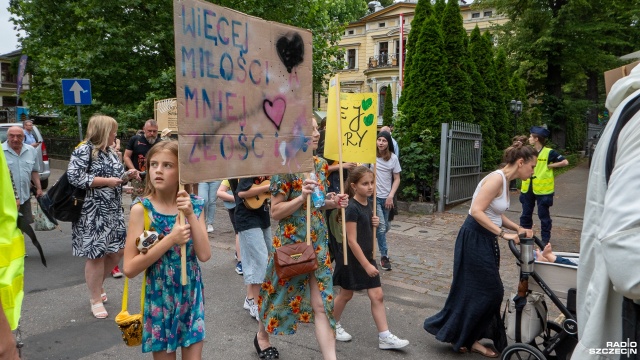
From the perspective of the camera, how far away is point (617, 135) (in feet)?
4.75

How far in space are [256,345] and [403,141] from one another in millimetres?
8242

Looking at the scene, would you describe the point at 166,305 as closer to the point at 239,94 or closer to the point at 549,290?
the point at 239,94

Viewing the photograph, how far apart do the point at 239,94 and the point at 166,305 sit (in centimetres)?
133

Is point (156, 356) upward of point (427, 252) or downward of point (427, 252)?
upward

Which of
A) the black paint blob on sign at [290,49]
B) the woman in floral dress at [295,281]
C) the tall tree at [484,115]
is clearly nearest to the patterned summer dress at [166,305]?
the woman in floral dress at [295,281]

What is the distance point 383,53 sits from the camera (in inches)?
1927

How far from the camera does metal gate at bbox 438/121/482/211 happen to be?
1099 centimetres

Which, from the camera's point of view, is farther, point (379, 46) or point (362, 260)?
point (379, 46)

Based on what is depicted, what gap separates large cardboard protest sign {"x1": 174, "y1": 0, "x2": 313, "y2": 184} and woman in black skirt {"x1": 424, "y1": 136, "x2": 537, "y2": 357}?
148cm

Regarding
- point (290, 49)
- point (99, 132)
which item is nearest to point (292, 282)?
point (290, 49)

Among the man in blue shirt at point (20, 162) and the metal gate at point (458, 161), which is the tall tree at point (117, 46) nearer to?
the metal gate at point (458, 161)

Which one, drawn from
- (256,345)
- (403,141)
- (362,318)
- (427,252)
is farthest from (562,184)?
(256,345)

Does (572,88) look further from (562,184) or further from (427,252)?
(427,252)

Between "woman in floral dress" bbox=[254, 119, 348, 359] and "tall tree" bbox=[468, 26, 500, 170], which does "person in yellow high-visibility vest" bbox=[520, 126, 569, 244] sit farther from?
"tall tree" bbox=[468, 26, 500, 170]
